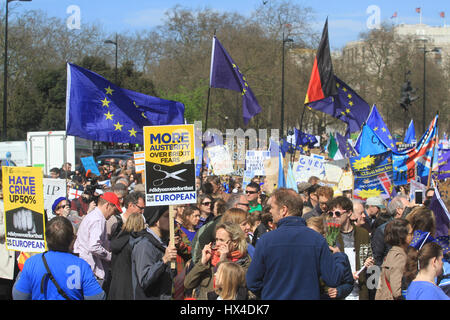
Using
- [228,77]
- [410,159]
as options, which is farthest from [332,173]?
[228,77]

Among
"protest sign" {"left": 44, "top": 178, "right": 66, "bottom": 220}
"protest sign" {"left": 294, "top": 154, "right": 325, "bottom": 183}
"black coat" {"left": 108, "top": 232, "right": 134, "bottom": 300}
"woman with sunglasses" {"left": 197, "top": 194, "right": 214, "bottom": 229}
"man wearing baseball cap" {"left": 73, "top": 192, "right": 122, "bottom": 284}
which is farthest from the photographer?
"protest sign" {"left": 294, "top": 154, "right": 325, "bottom": 183}

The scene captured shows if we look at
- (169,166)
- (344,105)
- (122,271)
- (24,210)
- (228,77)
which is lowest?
(122,271)

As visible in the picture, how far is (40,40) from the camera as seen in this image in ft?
135

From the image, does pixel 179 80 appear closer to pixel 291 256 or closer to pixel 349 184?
pixel 349 184

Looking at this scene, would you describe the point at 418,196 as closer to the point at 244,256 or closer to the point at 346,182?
the point at 346,182

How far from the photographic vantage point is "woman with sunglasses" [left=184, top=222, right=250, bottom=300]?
4.75 m

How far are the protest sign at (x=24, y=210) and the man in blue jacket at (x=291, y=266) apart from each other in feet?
8.24

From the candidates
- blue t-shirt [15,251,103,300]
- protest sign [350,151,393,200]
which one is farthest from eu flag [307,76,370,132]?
blue t-shirt [15,251,103,300]

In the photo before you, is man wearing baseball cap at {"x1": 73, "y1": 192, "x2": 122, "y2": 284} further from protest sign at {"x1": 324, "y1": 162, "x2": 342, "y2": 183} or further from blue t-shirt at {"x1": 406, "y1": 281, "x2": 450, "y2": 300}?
protest sign at {"x1": 324, "y1": 162, "x2": 342, "y2": 183}

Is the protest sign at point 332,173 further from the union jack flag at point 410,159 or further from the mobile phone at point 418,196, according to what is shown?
the mobile phone at point 418,196

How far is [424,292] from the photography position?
389 centimetres

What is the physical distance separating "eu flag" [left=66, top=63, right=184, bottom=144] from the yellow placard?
9.83 ft

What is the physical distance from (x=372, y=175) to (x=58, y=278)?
22.3 ft

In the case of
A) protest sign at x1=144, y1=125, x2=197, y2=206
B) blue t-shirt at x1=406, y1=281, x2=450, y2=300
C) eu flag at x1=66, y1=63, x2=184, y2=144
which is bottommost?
blue t-shirt at x1=406, y1=281, x2=450, y2=300
